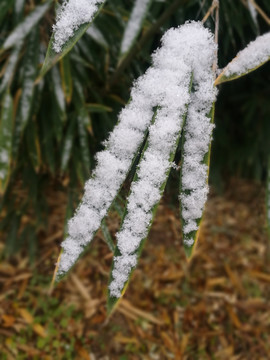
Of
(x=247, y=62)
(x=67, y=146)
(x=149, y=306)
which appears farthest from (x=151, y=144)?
(x=149, y=306)

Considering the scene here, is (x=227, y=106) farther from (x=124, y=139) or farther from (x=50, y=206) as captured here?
(x=124, y=139)

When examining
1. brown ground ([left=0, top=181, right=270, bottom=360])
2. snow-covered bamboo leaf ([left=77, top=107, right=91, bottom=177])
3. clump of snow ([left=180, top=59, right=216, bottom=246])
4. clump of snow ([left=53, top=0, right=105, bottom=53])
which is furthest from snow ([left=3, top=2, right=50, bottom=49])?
brown ground ([left=0, top=181, right=270, bottom=360])

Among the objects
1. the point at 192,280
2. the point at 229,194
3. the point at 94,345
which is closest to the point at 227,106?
the point at 229,194

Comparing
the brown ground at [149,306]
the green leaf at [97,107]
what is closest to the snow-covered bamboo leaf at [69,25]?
the green leaf at [97,107]

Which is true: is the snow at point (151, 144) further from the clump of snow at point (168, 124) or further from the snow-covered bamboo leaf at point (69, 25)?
the snow-covered bamboo leaf at point (69, 25)

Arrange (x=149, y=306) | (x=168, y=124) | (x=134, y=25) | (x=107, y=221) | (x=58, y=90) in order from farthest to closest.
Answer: (x=149, y=306) → (x=58, y=90) → (x=107, y=221) → (x=134, y=25) → (x=168, y=124)

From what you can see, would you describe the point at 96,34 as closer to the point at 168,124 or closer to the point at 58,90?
the point at 58,90

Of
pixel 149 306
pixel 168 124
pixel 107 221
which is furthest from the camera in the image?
pixel 149 306
